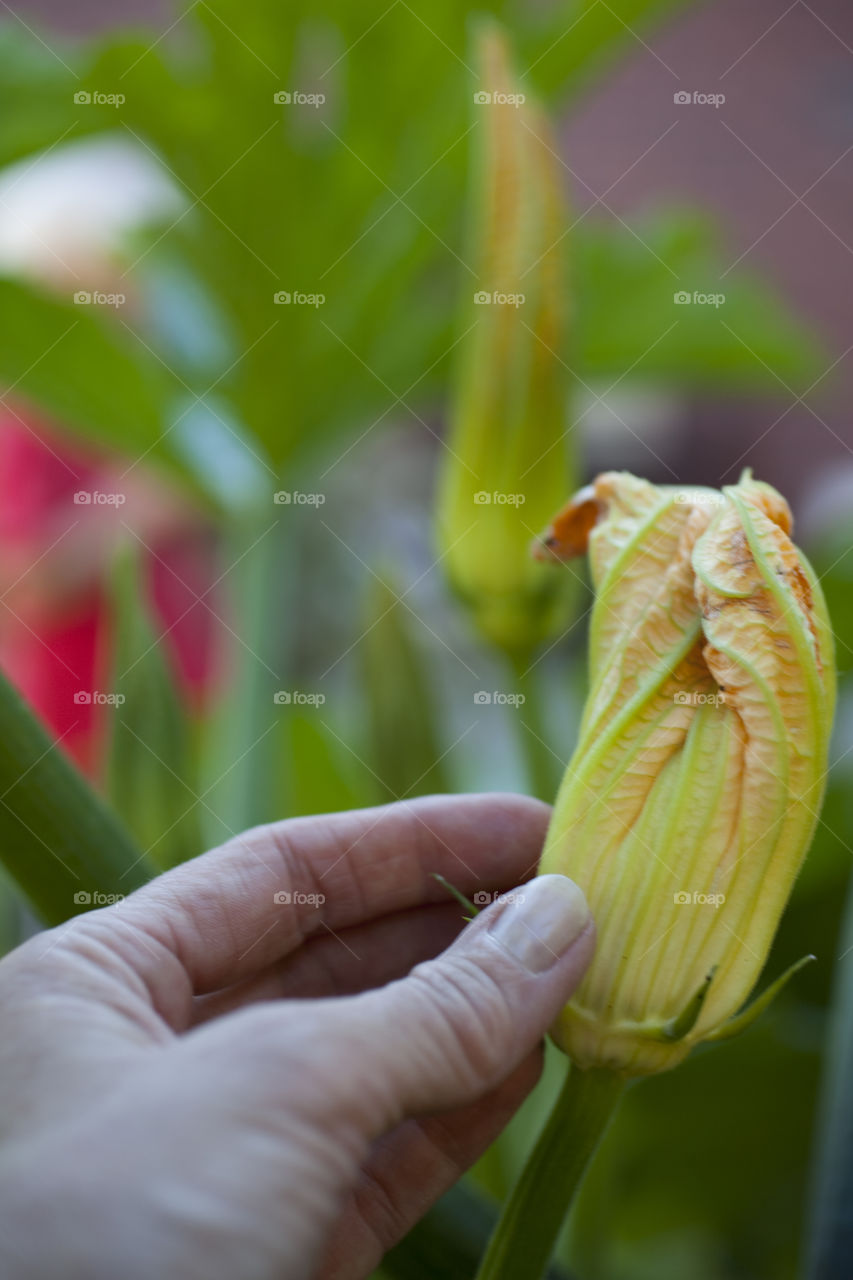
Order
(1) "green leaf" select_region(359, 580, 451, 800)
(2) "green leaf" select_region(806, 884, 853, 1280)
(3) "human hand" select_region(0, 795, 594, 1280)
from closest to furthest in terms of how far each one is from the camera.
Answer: (3) "human hand" select_region(0, 795, 594, 1280) < (2) "green leaf" select_region(806, 884, 853, 1280) < (1) "green leaf" select_region(359, 580, 451, 800)

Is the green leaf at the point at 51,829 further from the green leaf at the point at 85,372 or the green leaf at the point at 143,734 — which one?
the green leaf at the point at 85,372

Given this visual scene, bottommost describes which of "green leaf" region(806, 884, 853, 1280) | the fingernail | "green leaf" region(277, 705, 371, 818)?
"green leaf" region(806, 884, 853, 1280)

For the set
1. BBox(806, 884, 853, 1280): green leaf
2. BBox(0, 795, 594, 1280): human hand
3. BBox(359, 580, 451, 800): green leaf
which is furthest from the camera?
BBox(359, 580, 451, 800): green leaf

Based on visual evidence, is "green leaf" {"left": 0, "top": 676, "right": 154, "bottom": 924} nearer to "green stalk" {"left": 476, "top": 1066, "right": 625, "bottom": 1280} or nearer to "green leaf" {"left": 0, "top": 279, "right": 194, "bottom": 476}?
"green stalk" {"left": 476, "top": 1066, "right": 625, "bottom": 1280}

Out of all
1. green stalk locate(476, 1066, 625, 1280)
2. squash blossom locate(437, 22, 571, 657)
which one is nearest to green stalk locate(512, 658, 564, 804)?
squash blossom locate(437, 22, 571, 657)

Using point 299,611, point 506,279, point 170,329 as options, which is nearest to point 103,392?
point 170,329

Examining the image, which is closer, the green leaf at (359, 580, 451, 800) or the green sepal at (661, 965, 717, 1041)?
the green sepal at (661, 965, 717, 1041)
